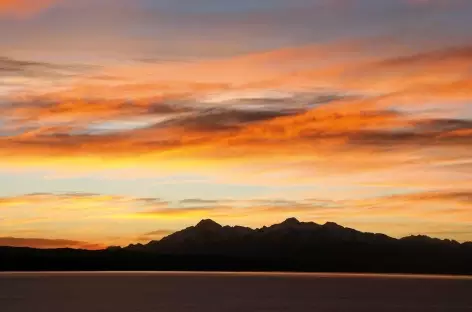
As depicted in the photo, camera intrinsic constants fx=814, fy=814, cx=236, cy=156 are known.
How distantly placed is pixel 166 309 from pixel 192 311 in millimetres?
6190

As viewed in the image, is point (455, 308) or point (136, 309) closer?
point (136, 309)

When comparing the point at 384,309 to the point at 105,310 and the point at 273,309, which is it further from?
the point at 105,310

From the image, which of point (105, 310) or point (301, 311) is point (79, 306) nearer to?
point (105, 310)

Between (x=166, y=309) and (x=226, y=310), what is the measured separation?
10.9 metres

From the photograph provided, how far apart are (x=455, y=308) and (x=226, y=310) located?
48438 millimetres

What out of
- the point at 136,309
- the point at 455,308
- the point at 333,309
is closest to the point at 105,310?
the point at 136,309

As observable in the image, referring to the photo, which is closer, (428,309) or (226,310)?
(226,310)

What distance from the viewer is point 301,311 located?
142500mm

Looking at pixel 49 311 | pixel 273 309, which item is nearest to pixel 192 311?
pixel 273 309

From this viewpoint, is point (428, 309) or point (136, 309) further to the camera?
point (428, 309)

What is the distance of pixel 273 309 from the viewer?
14500 cm

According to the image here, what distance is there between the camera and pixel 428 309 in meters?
153

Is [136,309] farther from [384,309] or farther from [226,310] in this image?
[384,309]

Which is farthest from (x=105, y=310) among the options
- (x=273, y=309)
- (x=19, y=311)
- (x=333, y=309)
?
(x=333, y=309)
